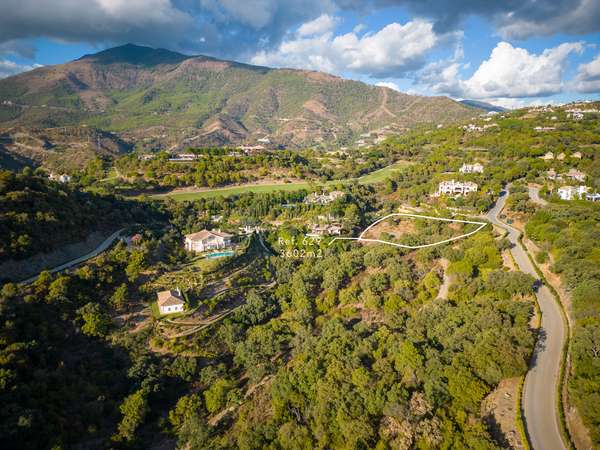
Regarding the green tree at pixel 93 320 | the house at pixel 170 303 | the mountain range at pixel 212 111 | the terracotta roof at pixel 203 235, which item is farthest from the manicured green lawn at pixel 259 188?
the mountain range at pixel 212 111

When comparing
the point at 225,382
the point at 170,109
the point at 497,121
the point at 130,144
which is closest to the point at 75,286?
the point at 225,382

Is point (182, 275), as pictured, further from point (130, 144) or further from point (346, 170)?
point (130, 144)

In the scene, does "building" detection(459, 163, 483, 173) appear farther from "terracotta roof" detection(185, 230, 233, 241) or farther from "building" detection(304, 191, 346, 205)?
"terracotta roof" detection(185, 230, 233, 241)

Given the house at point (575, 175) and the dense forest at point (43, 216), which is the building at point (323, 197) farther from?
the house at point (575, 175)

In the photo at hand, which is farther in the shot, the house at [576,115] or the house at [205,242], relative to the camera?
the house at [576,115]

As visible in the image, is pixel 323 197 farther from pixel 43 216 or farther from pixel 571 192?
pixel 43 216
